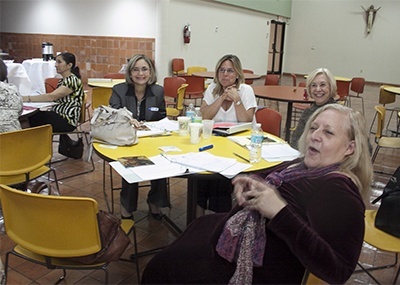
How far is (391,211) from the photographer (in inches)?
81.0

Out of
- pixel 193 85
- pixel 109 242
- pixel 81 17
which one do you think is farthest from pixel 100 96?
pixel 81 17

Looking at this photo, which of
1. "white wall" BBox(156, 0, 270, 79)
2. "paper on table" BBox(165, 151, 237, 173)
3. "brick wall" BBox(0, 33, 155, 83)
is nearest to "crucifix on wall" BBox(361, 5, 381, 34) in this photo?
"white wall" BBox(156, 0, 270, 79)

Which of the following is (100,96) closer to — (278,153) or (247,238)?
(278,153)

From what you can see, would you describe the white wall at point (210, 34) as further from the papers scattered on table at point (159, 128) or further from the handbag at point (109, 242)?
the handbag at point (109, 242)

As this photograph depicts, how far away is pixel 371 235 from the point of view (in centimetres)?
204

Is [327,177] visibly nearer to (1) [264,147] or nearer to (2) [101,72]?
(1) [264,147]

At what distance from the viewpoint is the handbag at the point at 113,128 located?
7.54 ft

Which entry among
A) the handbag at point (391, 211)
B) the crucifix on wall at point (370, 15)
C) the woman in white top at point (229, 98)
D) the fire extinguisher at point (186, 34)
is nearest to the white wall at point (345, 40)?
the crucifix on wall at point (370, 15)

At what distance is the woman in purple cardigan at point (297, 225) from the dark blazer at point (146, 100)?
65.6 inches

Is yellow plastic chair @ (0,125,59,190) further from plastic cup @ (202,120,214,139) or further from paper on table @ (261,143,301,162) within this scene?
paper on table @ (261,143,301,162)

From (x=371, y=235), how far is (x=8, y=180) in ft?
7.75

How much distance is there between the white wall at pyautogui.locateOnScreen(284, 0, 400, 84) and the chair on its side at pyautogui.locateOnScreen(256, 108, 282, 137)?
496 inches

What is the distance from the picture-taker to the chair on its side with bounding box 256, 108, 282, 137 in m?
3.10

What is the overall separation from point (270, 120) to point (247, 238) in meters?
1.90
